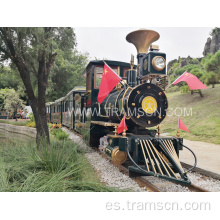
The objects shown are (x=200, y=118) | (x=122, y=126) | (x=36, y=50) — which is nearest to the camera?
(x=122, y=126)

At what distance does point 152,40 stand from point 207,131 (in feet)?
23.7

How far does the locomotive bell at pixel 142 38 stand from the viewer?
3889mm

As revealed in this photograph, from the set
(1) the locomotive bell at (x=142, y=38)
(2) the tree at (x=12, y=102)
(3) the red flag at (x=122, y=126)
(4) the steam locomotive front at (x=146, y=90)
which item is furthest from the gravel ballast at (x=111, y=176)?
(2) the tree at (x=12, y=102)

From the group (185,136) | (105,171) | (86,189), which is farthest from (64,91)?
(86,189)

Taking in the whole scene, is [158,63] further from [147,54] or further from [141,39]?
[141,39]

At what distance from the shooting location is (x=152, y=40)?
13.2 feet

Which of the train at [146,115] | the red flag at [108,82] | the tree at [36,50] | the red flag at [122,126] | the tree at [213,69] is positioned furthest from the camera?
the tree at [213,69]

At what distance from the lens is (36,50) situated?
213 inches

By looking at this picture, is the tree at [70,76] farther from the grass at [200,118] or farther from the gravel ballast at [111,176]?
the gravel ballast at [111,176]

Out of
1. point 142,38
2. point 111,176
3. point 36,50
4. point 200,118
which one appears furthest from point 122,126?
point 200,118

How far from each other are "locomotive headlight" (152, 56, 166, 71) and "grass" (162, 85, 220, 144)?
5948 millimetres

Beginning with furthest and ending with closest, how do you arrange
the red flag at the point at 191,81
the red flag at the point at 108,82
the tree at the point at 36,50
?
the tree at the point at 36,50 → the red flag at the point at 191,81 → the red flag at the point at 108,82

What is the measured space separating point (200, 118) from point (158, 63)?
→ 933 centimetres

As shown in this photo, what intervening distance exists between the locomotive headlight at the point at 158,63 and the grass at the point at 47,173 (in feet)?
7.67
